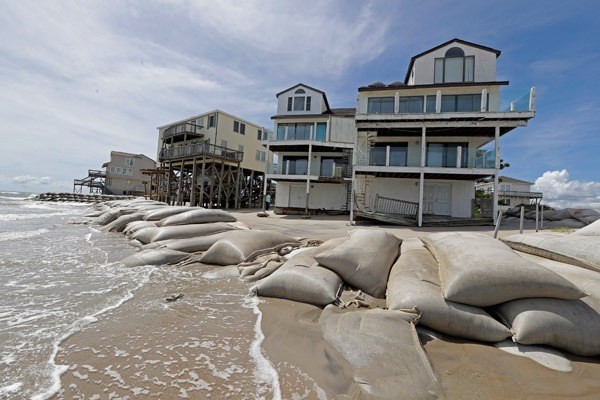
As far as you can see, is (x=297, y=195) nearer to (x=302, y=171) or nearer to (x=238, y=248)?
(x=302, y=171)

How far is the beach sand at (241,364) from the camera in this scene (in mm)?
1913

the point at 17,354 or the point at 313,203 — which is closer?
the point at 17,354

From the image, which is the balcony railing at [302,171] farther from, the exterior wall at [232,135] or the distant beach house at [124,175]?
the distant beach house at [124,175]

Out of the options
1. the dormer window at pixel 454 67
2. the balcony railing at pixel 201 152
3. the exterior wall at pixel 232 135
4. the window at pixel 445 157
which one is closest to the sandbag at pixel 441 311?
the window at pixel 445 157

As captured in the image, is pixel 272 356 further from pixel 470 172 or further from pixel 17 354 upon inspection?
pixel 470 172

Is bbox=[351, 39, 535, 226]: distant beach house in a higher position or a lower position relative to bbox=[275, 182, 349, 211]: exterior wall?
higher

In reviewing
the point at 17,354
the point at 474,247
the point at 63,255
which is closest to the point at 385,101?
the point at 474,247

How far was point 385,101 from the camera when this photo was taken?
1562cm

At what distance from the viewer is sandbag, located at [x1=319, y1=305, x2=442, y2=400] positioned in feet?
6.18

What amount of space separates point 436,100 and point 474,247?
12790 mm

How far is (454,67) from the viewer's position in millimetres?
15844

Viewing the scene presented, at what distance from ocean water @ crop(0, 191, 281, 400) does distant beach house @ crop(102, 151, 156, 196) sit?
145 feet

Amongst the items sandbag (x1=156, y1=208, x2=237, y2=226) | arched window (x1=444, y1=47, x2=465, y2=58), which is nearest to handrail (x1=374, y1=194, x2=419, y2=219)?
arched window (x1=444, y1=47, x2=465, y2=58)

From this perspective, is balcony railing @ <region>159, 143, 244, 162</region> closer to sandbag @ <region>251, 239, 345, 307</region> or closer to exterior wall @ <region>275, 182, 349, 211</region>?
exterior wall @ <region>275, 182, 349, 211</region>
